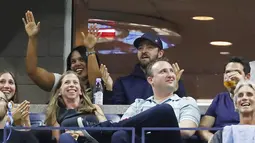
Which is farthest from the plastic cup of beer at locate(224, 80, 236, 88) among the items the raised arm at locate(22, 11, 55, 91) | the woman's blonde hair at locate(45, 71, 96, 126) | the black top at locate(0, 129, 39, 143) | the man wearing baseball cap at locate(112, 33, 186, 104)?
the raised arm at locate(22, 11, 55, 91)

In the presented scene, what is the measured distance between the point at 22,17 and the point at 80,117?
2834 millimetres

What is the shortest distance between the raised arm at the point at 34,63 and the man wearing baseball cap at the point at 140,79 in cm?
67

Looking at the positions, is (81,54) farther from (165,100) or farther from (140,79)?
(165,100)

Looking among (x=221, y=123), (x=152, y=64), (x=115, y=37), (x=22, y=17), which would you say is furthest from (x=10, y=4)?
(x=221, y=123)

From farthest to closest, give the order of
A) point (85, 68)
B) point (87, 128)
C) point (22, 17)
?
point (22, 17) → point (85, 68) → point (87, 128)

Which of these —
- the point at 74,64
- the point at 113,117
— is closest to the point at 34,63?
the point at 74,64

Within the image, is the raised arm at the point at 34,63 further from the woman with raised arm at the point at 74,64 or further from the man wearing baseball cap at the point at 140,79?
the man wearing baseball cap at the point at 140,79

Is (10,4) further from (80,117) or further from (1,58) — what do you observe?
(80,117)

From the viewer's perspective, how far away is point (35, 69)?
36.6 feet

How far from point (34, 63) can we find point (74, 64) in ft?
1.32

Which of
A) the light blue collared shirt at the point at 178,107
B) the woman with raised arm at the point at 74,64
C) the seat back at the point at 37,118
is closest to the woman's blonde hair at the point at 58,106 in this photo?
the seat back at the point at 37,118

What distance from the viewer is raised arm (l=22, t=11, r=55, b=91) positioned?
36.2ft

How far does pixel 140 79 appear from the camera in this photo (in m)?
10.9

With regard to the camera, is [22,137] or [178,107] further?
[178,107]
